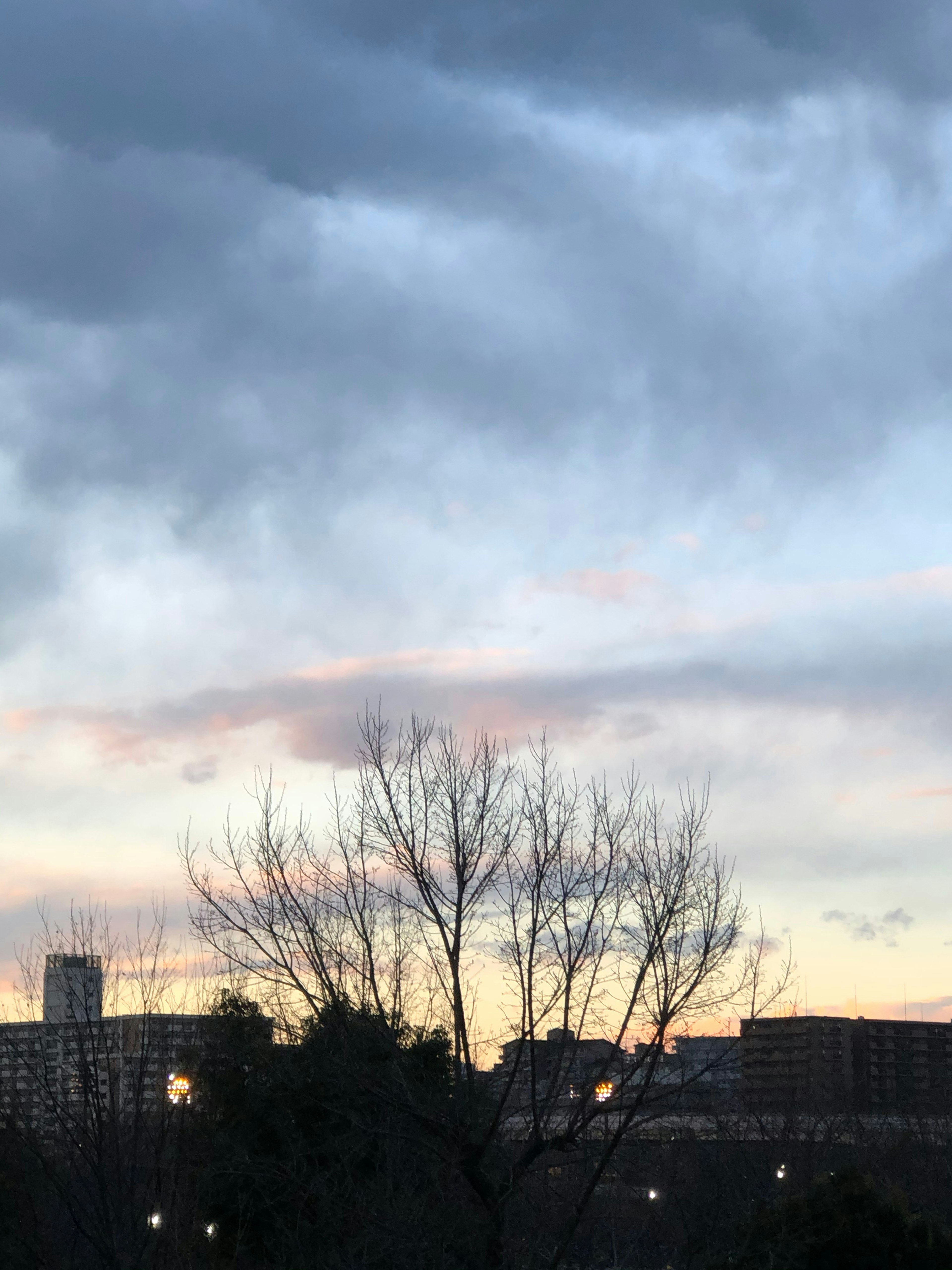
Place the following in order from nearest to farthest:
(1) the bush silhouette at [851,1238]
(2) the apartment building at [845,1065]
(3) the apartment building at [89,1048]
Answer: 1. (1) the bush silhouette at [851,1238]
2. (3) the apartment building at [89,1048]
3. (2) the apartment building at [845,1065]

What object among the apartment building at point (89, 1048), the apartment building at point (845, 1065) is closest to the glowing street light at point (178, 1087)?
the apartment building at point (89, 1048)

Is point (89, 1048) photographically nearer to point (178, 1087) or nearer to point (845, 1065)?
point (178, 1087)

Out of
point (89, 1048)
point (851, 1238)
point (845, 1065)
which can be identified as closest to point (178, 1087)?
point (89, 1048)

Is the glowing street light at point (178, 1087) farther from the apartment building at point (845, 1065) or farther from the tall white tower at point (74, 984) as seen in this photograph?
the apartment building at point (845, 1065)

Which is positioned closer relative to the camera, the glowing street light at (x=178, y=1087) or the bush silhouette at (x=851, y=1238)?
the bush silhouette at (x=851, y=1238)

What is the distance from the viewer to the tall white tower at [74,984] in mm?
24328

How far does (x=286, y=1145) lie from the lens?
103 ft

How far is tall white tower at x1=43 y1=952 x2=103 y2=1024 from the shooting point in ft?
79.8

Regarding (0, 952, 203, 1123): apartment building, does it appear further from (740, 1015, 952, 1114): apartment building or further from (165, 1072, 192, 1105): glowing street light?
(740, 1015, 952, 1114): apartment building

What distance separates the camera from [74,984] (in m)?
27.6

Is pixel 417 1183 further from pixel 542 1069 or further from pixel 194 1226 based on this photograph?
pixel 194 1226

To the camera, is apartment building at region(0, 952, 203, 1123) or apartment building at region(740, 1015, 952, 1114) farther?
apartment building at region(740, 1015, 952, 1114)

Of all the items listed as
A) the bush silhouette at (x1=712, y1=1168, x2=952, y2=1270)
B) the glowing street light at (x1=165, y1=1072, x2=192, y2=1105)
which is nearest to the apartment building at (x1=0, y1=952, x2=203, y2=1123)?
the glowing street light at (x1=165, y1=1072, x2=192, y2=1105)

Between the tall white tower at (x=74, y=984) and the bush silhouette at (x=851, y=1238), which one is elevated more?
the tall white tower at (x=74, y=984)
